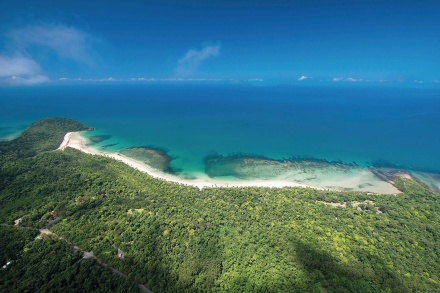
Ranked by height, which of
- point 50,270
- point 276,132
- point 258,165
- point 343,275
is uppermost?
point 50,270

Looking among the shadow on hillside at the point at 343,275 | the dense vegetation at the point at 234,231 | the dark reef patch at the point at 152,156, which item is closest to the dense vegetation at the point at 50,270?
the dense vegetation at the point at 234,231

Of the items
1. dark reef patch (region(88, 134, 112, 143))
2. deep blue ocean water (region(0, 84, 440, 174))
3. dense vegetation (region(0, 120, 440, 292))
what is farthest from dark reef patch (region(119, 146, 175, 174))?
dark reef patch (region(88, 134, 112, 143))

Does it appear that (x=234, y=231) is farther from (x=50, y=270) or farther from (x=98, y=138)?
(x=98, y=138)

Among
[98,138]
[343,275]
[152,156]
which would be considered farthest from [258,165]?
[98,138]

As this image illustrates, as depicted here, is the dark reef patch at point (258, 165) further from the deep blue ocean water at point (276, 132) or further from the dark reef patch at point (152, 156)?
the dark reef patch at point (152, 156)

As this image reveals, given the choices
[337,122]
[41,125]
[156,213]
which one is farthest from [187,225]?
[337,122]

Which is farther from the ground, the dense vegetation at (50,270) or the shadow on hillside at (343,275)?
the dense vegetation at (50,270)

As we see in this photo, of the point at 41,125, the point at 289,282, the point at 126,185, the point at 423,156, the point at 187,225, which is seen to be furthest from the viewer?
the point at 41,125

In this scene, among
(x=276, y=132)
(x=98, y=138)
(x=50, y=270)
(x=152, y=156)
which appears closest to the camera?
(x=50, y=270)

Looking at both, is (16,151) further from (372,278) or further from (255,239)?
(372,278)
